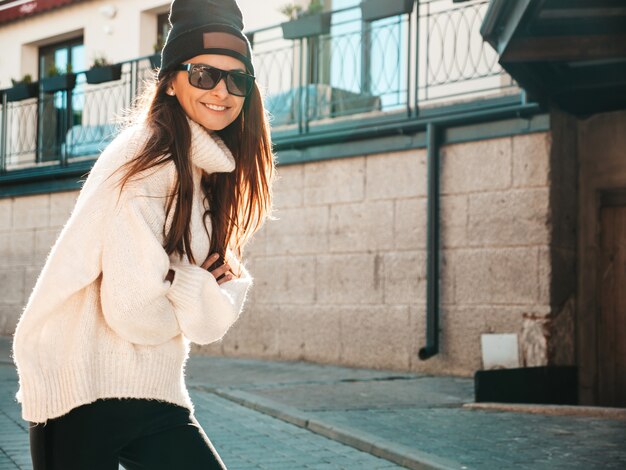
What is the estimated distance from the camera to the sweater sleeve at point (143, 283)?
2217mm

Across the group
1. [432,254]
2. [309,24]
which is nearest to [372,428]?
[432,254]

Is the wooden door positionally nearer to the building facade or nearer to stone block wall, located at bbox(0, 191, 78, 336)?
the building facade

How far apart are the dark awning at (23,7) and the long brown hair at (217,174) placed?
14.9 m

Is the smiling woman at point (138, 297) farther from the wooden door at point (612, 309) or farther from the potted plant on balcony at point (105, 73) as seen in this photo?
the potted plant on balcony at point (105, 73)

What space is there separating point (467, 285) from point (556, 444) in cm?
370

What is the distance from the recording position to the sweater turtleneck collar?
239 centimetres

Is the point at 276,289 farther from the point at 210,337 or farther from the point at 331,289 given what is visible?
the point at 210,337

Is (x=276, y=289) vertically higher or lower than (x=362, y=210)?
lower

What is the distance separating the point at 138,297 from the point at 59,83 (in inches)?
514

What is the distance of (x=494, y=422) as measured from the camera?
7.29 meters

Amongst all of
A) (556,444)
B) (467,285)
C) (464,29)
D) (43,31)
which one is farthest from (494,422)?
(43,31)

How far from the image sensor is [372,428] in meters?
6.87

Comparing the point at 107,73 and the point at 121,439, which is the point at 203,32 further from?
the point at 107,73

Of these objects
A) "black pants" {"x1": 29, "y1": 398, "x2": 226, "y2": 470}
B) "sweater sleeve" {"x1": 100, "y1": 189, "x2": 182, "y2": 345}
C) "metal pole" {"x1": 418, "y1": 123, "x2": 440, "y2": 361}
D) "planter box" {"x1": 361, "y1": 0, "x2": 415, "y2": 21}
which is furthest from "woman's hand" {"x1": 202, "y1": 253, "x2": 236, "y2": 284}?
"planter box" {"x1": 361, "y1": 0, "x2": 415, "y2": 21}
